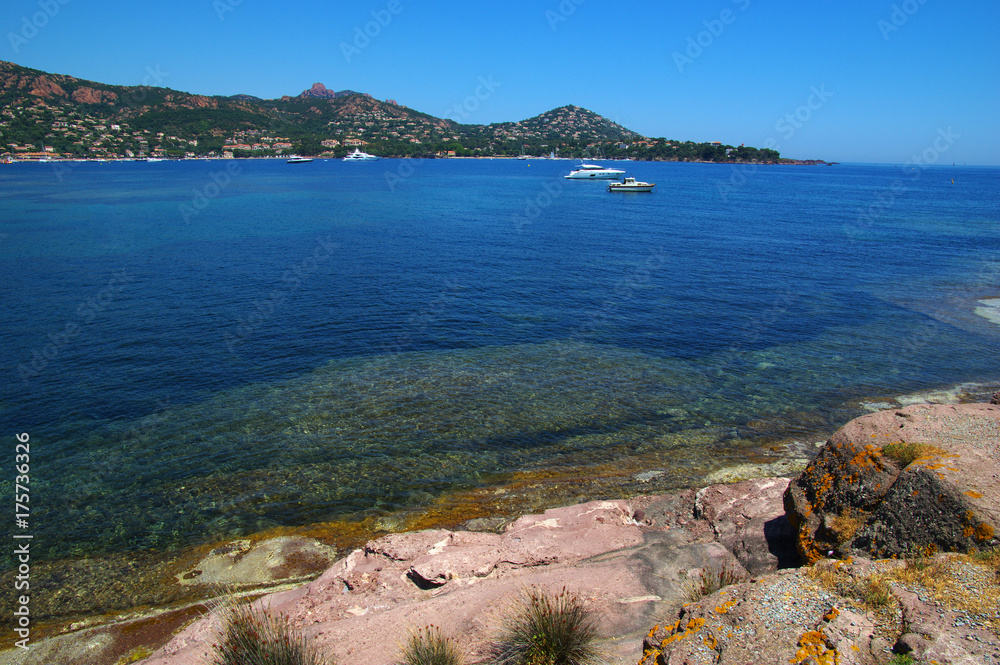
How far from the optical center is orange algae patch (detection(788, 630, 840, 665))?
5906 mm

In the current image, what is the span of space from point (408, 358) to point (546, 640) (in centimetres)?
1817

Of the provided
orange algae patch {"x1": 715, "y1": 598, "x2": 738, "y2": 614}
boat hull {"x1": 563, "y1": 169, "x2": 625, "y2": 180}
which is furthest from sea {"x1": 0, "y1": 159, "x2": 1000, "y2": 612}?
boat hull {"x1": 563, "y1": 169, "x2": 625, "y2": 180}

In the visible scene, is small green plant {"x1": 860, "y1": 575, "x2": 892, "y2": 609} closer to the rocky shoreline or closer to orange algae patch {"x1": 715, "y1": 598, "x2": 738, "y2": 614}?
the rocky shoreline

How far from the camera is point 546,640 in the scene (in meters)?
7.53

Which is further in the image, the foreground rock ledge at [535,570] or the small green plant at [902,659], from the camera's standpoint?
the foreground rock ledge at [535,570]

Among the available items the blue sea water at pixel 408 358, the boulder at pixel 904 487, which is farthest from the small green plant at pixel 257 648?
the boulder at pixel 904 487

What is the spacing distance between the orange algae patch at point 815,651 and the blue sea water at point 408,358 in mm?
9634

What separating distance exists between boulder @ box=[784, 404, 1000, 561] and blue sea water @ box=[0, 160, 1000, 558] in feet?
21.9

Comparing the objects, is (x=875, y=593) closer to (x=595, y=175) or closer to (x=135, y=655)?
(x=135, y=655)

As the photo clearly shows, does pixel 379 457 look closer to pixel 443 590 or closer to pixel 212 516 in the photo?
pixel 212 516

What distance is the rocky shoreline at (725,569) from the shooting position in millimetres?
6383

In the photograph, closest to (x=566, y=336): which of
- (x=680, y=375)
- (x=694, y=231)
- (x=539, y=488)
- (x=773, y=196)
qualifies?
(x=680, y=375)

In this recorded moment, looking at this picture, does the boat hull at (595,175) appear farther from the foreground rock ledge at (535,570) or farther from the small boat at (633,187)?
the foreground rock ledge at (535,570)

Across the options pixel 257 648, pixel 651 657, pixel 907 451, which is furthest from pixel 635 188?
pixel 257 648
